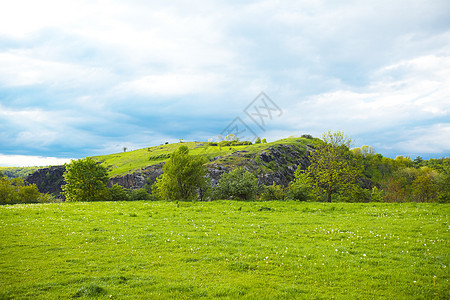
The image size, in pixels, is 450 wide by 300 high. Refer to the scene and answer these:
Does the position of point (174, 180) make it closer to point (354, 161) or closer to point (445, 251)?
point (354, 161)

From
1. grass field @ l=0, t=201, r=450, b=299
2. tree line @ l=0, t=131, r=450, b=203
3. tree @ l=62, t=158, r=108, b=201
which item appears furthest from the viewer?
tree @ l=62, t=158, r=108, b=201

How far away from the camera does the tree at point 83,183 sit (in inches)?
1805

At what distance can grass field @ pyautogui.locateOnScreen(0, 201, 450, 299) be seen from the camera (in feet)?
27.8

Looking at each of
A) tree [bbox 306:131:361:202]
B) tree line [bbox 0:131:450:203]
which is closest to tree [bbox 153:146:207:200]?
tree line [bbox 0:131:450:203]

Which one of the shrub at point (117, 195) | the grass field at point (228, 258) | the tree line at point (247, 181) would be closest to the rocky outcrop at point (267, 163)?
the tree line at point (247, 181)

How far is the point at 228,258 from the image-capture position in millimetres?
11594

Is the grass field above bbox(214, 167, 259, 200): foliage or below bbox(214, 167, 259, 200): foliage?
below

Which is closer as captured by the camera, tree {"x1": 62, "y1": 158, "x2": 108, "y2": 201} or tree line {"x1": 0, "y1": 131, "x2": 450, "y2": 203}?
tree line {"x1": 0, "y1": 131, "x2": 450, "y2": 203}

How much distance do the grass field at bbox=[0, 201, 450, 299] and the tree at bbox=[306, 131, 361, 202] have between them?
Result: 69.1 feet

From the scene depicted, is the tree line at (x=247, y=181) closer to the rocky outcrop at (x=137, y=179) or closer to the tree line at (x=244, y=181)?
the tree line at (x=244, y=181)

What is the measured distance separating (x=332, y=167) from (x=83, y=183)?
46.2m

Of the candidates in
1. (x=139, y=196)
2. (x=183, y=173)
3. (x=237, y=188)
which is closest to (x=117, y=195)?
(x=139, y=196)

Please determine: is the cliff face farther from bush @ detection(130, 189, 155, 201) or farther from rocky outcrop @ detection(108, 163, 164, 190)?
bush @ detection(130, 189, 155, 201)

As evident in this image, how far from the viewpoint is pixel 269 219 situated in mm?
21016
